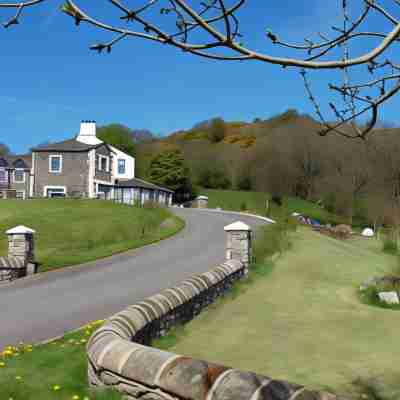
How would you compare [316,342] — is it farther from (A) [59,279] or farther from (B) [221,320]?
(A) [59,279]

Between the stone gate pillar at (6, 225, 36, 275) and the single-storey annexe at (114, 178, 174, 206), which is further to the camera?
the single-storey annexe at (114, 178, 174, 206)

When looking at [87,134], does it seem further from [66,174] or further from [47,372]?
[47,372]

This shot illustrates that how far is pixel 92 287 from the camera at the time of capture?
1409 centimetres

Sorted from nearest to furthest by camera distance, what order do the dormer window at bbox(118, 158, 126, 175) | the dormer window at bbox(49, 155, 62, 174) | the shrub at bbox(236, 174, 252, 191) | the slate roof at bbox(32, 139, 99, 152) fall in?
the slate roof at bbox(32, 139, 99, 152)
the dormer window at bbox(49, 155, 62, 174)
the dormer window at bbox(118, 158, 126, 175)
the shrub at bbox(236, 174, 252, 191)

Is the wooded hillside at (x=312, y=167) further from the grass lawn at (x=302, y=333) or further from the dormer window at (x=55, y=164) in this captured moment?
the grass lawn at (x=302, y=333)

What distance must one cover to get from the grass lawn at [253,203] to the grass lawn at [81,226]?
19.8 m

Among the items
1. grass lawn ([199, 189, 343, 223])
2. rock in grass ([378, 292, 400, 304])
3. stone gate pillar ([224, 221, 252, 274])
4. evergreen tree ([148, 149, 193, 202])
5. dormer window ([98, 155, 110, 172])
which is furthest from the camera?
evergreen tree ([148, 149, 193, 202])

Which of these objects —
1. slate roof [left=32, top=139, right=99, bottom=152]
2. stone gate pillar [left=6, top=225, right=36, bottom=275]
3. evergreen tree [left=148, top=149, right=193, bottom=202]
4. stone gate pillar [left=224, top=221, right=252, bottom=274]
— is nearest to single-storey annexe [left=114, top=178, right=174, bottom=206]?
slate roof [left=32, top=139, right=99, bottom=152]

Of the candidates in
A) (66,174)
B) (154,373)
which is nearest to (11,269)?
(154,373)

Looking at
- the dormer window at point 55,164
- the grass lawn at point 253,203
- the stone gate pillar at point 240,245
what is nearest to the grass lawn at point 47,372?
the stone gate pillar at point 240,245

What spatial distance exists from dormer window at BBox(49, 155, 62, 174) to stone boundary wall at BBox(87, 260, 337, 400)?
37523 mm

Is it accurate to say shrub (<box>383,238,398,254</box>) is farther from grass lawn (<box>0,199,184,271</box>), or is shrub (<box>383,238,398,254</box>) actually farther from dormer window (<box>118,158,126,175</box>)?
dormer window (<box>118,158,126,175</box>)

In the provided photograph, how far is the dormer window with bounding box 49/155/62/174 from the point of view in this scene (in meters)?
43.7

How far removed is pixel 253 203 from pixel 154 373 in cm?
5149
